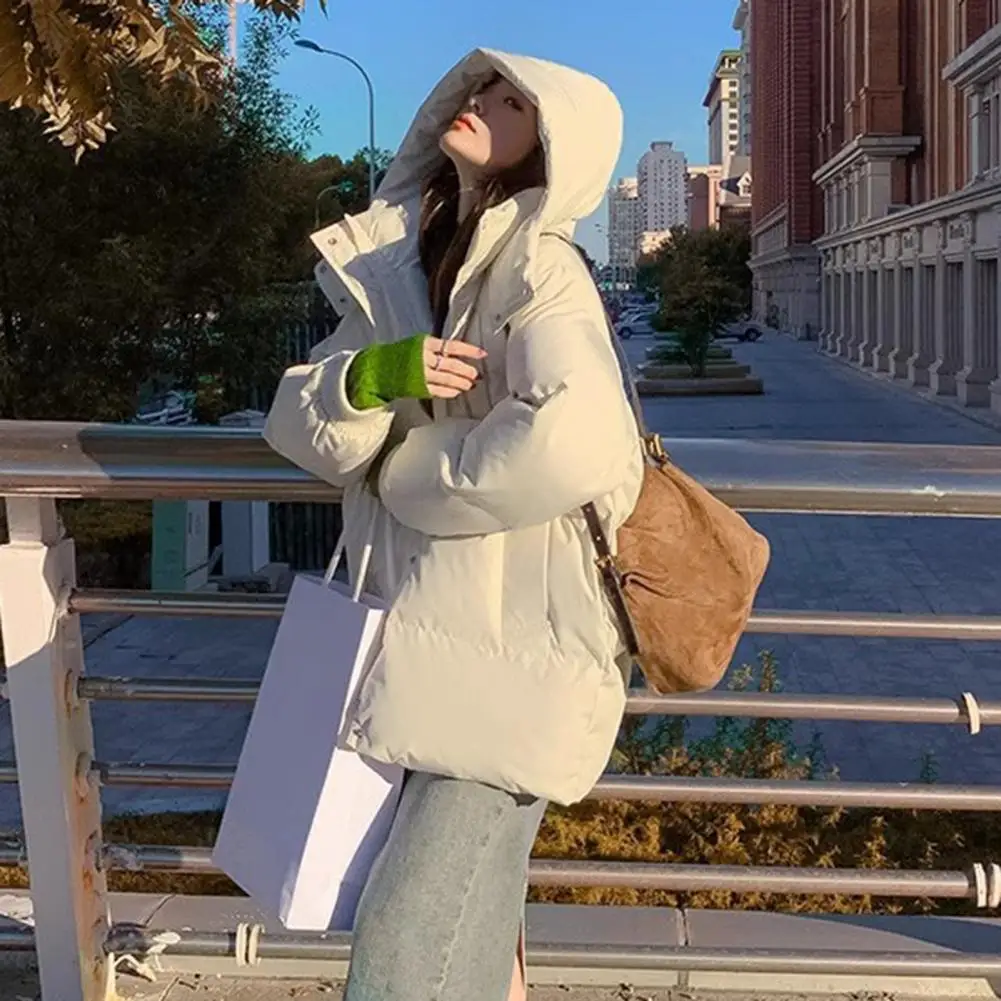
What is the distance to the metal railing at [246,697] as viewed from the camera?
8.59 ft

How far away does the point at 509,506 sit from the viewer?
1940 millimetres

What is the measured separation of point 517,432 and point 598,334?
21cm

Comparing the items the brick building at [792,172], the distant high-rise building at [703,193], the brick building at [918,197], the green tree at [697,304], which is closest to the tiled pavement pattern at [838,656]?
the brick building at [918,197]

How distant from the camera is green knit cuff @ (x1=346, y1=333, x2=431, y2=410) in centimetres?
200

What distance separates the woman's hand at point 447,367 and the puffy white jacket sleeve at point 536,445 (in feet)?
0.19

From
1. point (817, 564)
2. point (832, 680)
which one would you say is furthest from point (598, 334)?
point (817, 564)

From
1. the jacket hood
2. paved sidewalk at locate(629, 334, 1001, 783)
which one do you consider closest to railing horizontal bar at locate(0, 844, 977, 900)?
the jacket hood

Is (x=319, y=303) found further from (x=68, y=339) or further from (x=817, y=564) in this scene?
(x=817, y=564)

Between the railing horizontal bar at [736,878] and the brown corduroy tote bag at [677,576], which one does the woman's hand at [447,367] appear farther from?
the railing horizontal bar at [736,878]

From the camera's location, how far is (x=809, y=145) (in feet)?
228

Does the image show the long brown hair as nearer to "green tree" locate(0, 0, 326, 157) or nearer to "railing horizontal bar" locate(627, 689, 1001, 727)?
"railing horizontal bar" locate(627, 689, 1001, 727)

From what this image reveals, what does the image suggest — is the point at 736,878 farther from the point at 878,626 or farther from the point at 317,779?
the point at 317,779

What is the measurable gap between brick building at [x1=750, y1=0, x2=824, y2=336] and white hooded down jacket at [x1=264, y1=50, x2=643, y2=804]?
62.0 metres

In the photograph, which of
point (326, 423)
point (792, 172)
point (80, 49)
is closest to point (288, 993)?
point (326, 423)
